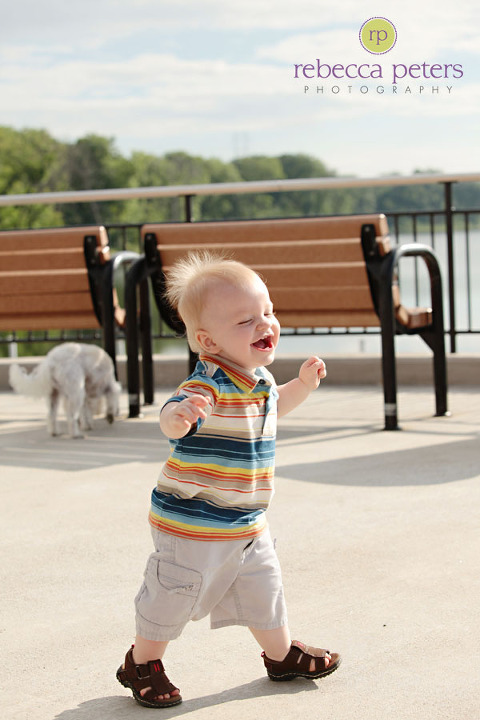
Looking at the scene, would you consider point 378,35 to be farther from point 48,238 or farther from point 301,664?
point 301,664

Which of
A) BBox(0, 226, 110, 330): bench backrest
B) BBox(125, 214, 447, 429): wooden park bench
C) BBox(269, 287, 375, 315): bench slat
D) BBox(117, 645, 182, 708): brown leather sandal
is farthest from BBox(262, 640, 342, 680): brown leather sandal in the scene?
BBox(0, 226, 110, 330): bench backrest

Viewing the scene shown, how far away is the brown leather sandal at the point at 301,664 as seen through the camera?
212 centimetres

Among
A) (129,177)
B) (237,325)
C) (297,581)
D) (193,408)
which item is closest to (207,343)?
(237,325)

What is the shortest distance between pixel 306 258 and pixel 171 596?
3.28 meters

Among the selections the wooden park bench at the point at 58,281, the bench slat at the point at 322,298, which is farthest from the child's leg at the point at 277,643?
the wooden park bench at the point at 58,281

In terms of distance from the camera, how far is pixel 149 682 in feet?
6.72

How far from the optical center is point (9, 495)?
12.6 feet

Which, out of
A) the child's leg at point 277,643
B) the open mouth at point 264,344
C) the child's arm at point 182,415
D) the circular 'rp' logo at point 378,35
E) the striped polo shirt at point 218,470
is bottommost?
the child's leg at point 277,643

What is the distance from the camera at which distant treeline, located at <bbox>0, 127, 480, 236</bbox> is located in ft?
197

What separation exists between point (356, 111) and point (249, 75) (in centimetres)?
2542

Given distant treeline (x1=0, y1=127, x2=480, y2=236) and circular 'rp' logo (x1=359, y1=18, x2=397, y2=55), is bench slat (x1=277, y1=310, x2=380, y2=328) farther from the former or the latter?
distant treeline (x1=0, y1=127, x2=480, y2=236)

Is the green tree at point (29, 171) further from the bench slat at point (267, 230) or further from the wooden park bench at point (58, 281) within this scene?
the bench slat at point (267, 230)

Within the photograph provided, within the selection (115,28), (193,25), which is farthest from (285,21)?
(115,28)

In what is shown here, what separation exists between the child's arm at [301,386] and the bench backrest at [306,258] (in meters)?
2.76
